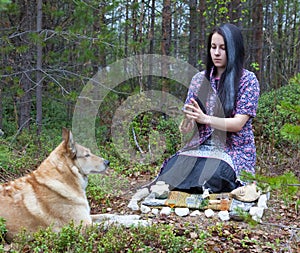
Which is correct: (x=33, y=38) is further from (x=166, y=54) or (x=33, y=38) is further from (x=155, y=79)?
(x=155, y=79)

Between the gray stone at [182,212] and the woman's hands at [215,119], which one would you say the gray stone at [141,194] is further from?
the woman's hands at [215,119]

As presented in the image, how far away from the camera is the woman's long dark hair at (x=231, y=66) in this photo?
4758 mm

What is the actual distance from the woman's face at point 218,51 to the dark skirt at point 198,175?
45.5 inches

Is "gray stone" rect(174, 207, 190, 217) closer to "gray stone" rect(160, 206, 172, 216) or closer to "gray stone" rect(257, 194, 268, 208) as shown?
"gray stone" rect(160, 206, 172, 216)

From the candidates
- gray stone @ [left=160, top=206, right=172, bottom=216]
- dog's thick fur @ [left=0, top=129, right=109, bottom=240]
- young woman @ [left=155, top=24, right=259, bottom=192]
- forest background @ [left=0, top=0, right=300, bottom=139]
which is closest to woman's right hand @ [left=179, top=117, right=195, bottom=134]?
young woman @ [left=155, top=24, right=259, bottom=192]

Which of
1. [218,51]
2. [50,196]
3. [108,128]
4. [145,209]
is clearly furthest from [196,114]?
[108,128]

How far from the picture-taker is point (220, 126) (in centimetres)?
467

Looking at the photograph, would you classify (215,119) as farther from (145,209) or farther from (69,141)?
(69,141)

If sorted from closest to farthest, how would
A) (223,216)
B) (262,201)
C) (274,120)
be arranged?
(223,216), (262,201), (274,120)

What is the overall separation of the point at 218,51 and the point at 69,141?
2.14 metres

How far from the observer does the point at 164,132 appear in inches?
331

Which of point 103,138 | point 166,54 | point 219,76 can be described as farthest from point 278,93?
point 219,76

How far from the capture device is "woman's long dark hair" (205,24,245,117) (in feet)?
15.6

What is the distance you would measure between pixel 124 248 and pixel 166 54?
7593 mm
